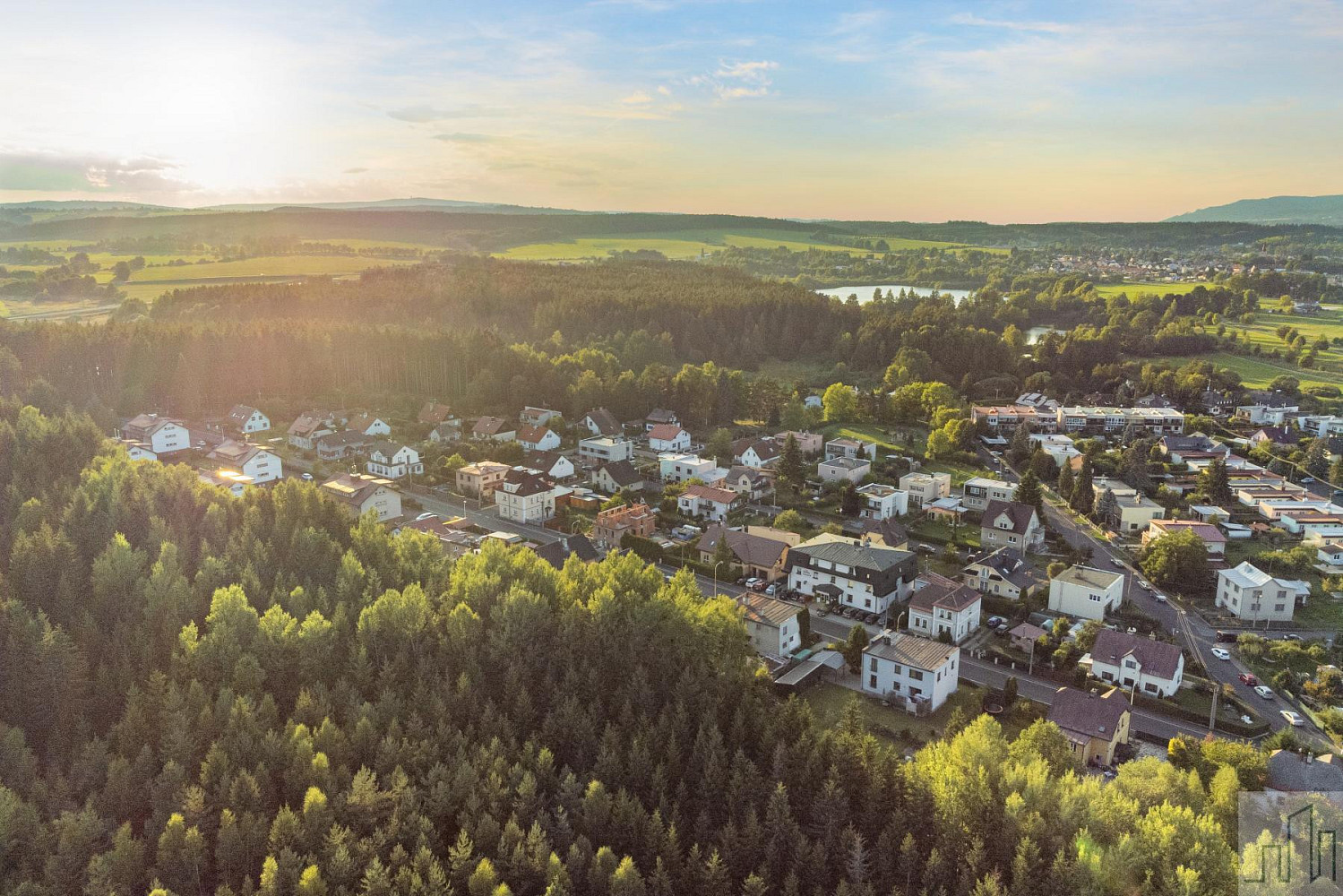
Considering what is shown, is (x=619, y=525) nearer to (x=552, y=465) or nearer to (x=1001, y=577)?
(x=552, y=465)

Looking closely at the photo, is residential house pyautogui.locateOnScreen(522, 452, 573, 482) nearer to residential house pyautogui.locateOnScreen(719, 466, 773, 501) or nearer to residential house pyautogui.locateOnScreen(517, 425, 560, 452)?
residential house pyautogui.locateOnScreen(517, 425, 560, 452)

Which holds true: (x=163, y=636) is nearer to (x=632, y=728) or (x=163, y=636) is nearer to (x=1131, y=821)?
(x=632, y=728)

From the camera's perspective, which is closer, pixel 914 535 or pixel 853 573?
pixel 853 573

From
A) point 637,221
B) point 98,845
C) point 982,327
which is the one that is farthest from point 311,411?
point 637,221

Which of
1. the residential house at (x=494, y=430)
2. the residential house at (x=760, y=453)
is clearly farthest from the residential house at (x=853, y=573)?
the residential house at (x=494, y=430)

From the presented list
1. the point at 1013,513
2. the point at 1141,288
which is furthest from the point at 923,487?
the point at 1141,288

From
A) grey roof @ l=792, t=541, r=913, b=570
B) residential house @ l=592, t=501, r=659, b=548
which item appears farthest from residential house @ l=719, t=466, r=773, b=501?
grey roof @ l=792, t=541, r=913, b=570

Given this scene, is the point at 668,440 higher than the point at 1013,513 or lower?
lower
